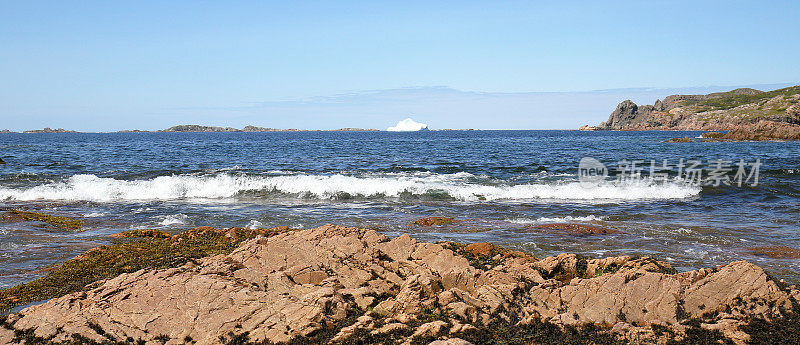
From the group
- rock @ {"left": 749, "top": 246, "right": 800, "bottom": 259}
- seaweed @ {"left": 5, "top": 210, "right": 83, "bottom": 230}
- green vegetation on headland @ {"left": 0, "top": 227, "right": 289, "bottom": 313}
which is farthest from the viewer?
seaweed @ {"left": 5, "top": 210, "right": 83, "bottom": 230}

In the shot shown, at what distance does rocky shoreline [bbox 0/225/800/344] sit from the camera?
5738 millimetres

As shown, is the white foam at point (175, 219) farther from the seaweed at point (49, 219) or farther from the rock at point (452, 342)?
the rock at point (452, 342)

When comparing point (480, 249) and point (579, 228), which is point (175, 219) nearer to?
point (480, 249)

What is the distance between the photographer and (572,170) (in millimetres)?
30922

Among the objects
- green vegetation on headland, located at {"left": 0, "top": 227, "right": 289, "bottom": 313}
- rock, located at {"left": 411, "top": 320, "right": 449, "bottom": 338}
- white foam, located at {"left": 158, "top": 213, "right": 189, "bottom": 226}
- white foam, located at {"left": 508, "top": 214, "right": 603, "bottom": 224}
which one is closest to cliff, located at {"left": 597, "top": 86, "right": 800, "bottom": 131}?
white foam, located at {"left": 508, "top": 214, "right": 603, "bottom": 224}

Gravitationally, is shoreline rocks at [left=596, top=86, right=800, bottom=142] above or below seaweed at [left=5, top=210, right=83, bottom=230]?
above

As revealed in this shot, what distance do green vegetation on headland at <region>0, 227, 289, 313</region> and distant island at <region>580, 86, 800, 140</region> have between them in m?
77.6

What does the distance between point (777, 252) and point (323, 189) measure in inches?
647

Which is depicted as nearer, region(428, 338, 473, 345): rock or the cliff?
region(428, 338, 473, 345): rock

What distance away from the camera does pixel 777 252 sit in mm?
10188

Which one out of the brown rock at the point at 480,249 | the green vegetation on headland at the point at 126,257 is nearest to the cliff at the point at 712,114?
the brown rock at the point at 480,249

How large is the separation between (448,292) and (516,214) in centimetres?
984
